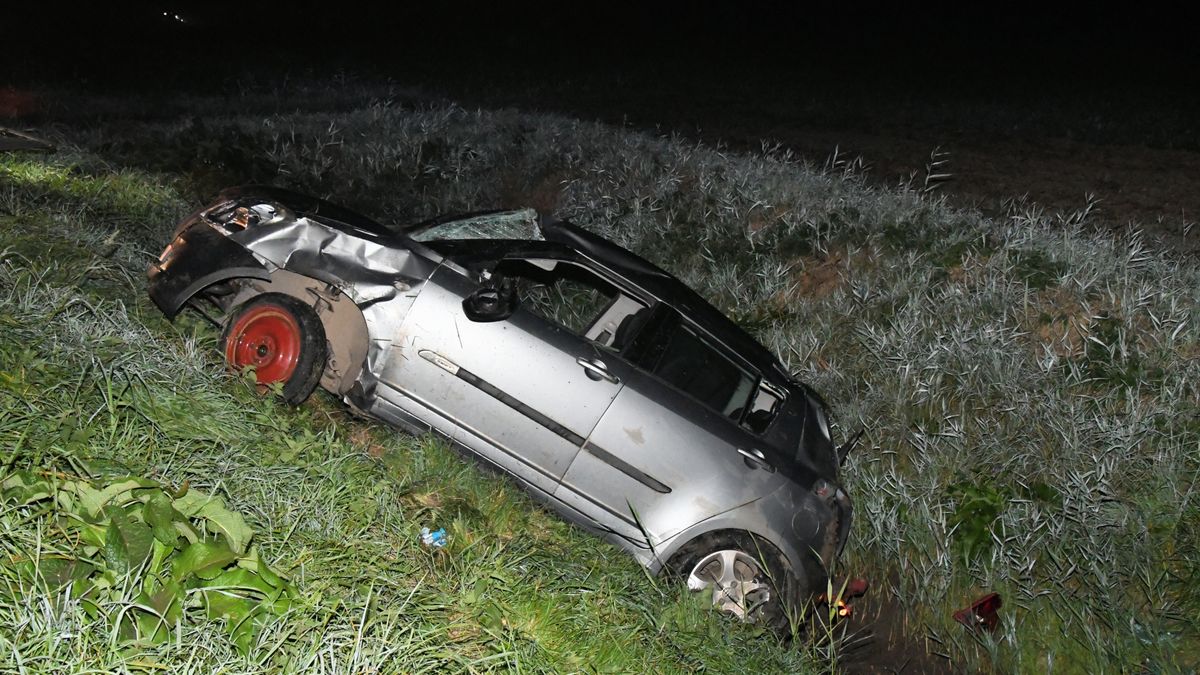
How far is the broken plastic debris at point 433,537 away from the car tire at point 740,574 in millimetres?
1445

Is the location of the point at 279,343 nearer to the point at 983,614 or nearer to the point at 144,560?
the point at 144,560

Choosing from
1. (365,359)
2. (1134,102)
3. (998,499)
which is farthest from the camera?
(1134,102)

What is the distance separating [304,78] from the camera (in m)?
23.2

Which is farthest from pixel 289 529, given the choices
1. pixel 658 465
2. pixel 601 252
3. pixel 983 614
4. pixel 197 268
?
pixel 983 614

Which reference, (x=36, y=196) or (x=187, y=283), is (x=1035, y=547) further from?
(x=36, y=196)

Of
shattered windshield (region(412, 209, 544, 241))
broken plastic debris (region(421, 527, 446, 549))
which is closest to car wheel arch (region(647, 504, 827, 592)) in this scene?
broken plastic debris (region(421, 527, 446, 549))

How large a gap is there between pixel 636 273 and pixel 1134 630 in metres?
3.51

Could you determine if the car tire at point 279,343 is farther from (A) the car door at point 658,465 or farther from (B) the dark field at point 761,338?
(A) the car door at point 658,465

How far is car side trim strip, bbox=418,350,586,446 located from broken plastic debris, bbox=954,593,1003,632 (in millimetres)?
2640

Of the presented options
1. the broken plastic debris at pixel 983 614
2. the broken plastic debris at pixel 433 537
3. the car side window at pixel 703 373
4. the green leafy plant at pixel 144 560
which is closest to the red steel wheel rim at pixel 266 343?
the broken plastic debris at pixel 433 537

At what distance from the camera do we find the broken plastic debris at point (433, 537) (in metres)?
4.67

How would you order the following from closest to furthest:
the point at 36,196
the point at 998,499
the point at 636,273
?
the point at 636,273, the point at 998,499, the point at 36,196

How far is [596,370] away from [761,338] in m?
3.82

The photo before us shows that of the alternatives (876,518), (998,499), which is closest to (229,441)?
(876,518)
